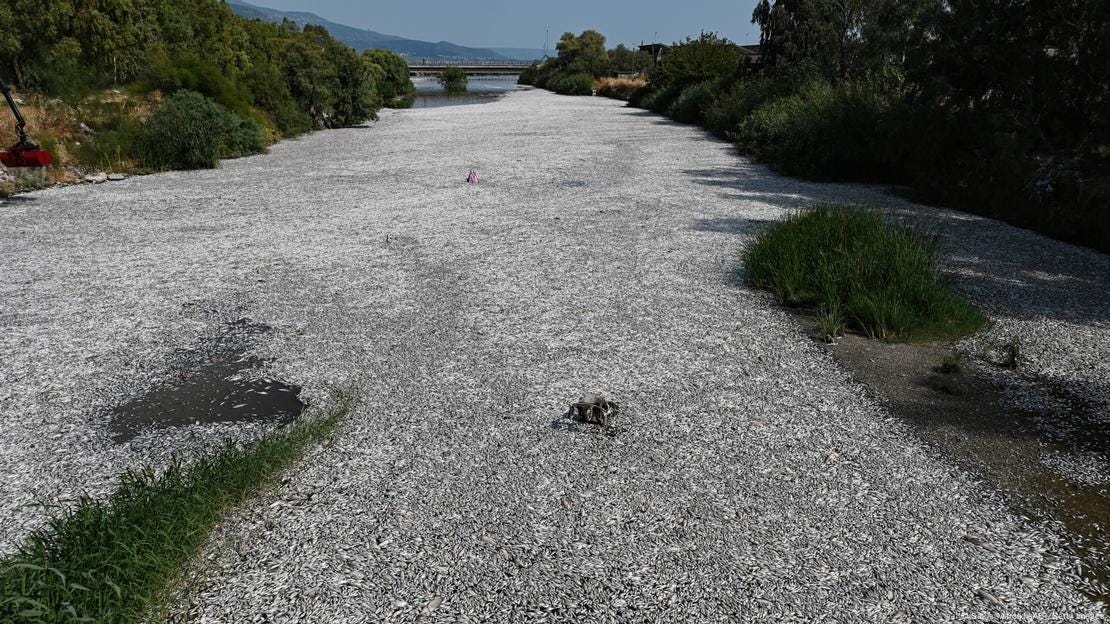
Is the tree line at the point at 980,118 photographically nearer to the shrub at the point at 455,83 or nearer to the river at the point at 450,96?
the river at the point at 450,96

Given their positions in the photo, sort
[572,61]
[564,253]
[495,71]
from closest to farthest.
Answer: [564,253] < [572,61] < [495,71]

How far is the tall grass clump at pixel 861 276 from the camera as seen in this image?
5.68 metres

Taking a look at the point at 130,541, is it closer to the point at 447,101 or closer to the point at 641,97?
the point at 641,97

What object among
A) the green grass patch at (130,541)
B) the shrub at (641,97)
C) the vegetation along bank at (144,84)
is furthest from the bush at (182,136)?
the shrub at (641,97)

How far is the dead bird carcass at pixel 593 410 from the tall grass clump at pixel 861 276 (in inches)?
87.0

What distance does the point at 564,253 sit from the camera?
26.6 ft

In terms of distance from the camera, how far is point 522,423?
4.29 metres

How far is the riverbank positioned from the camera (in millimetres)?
2955

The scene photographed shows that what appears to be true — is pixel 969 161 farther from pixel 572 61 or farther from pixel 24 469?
pixel 572 61

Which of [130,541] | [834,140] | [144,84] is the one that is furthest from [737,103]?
[130,541]

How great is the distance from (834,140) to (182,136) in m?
12.1

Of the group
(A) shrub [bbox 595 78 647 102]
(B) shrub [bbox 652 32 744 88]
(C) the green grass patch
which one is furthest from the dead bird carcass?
(A) shrub [bbox 595 78 647 102]

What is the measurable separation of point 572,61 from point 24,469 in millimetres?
70858

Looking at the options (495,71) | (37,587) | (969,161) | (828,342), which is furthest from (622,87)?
(495,71)
